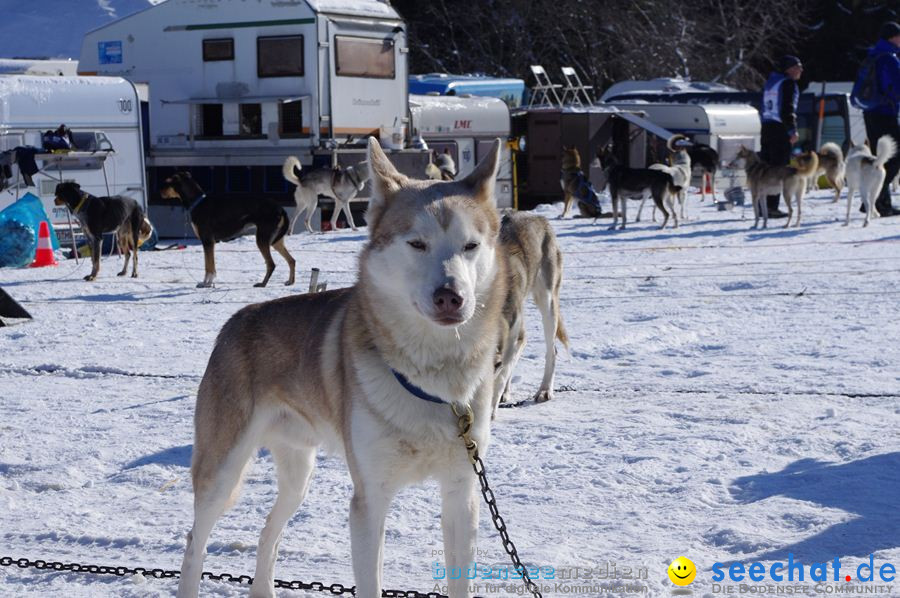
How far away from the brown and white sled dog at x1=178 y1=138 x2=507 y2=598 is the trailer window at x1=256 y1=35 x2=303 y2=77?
12.8m

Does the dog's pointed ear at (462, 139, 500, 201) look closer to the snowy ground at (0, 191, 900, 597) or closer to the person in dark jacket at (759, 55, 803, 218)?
the snowy ground at (0, 191, 900, 597)

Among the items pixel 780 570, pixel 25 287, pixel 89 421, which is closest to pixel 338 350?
pixel 780 570

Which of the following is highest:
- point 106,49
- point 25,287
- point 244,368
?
point 106,49

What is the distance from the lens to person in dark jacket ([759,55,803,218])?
15.0 m

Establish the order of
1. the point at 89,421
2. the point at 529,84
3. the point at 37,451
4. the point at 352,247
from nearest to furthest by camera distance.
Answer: the point at 37,451, the point at 89,421, the point at 352,247, the point at 529,84

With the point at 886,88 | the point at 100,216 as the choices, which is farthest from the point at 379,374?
the point at 886,88

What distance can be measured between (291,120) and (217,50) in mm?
1386

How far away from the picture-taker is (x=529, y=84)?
3447 centimetres

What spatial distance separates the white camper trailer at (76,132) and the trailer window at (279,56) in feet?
6.54

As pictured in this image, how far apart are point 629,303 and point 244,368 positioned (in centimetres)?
596

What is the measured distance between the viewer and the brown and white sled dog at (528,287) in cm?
538

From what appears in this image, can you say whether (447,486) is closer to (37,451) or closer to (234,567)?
(234,567)

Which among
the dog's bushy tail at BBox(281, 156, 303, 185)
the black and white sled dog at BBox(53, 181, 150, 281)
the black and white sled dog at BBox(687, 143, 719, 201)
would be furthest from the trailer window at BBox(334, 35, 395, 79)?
the black and white sled dog at BBox(687, 143, 719, 201)

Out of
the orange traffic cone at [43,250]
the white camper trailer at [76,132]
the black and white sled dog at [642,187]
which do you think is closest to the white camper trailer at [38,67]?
the white camper trailer at [76,132]
